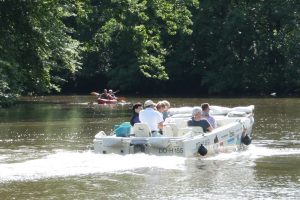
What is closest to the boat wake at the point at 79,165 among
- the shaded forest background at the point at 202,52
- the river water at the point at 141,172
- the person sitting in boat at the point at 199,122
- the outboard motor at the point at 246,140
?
the river water at the point at 141,172

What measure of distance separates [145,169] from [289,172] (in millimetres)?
2936

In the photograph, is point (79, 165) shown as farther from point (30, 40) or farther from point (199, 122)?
point (30, 40)

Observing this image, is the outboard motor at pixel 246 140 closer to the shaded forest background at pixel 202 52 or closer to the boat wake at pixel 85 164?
the boat wake at pixel 85 164

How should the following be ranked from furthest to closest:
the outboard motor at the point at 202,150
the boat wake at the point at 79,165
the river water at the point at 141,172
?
the outboard motor at the point at 202,150 < the boat wake at the point at 79,165 < the river water at the point at 141,172

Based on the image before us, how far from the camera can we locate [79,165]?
1641cm

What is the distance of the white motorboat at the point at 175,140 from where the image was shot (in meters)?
17.4

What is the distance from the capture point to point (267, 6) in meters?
55.8

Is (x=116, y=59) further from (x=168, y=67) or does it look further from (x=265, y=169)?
(x=265, y=169)

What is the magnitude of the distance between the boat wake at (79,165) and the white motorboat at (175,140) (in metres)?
0.21

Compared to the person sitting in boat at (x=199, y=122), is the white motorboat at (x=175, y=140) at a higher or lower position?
lower

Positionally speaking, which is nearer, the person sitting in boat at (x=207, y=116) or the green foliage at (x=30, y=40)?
the person sitting in boat at (x=207, y=116)

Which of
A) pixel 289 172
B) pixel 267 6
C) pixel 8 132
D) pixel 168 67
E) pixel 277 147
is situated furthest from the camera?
pixel 168 67

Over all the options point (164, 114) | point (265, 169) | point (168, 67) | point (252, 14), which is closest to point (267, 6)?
point (252, 14)

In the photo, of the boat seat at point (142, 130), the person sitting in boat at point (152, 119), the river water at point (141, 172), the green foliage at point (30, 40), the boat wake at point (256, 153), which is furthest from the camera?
the green foliage at point (30, 40)
